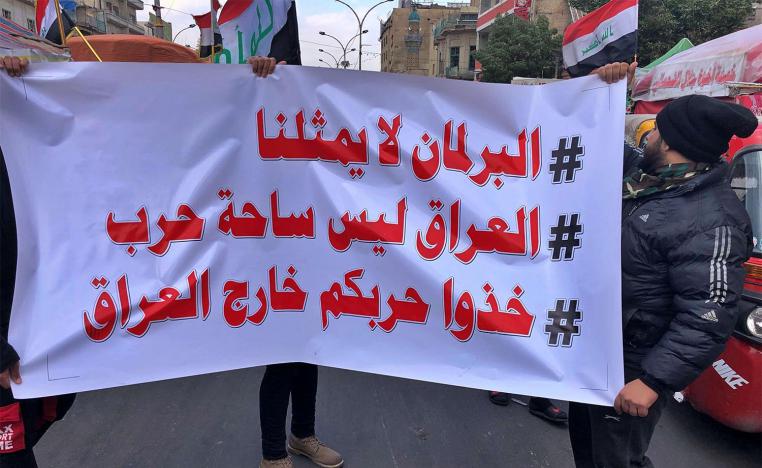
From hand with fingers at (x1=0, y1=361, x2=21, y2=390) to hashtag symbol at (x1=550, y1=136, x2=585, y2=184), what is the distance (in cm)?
219

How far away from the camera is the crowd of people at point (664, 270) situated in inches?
67.0

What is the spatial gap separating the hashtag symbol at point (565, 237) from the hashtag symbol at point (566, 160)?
0.53 ft

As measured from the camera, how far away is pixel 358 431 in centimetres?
308

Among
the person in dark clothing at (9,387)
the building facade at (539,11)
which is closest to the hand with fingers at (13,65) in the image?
the person in dark clothing at (9,387)

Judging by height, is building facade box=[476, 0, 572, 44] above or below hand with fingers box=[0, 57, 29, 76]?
above

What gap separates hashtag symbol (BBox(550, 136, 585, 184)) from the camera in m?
1.97

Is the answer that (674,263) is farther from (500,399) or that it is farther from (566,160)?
(500,399)

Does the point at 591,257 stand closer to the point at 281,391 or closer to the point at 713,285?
the point at 713,285

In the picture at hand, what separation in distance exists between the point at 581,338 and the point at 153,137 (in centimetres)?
191

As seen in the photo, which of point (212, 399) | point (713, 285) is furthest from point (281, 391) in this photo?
point (713, 285)

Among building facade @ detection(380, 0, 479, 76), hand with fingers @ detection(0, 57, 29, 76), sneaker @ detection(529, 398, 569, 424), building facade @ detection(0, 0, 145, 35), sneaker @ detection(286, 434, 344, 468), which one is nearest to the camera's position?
hand with fingers @ detection(0, 57, 29, 76)

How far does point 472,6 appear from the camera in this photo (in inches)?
2645

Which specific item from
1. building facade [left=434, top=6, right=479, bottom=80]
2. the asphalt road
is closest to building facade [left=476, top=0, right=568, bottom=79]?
building facade [left=434, top=6, right=479, bottom=80]

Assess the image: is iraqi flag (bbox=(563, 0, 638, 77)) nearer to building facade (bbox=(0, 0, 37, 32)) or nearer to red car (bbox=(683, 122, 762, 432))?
red car (bbox=(683, 122, 762, 432))
